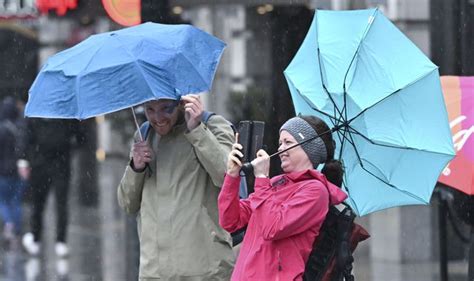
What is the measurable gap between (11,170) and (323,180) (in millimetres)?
7220

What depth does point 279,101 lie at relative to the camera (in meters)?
11.0

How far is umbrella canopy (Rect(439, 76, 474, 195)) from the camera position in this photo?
253 inches

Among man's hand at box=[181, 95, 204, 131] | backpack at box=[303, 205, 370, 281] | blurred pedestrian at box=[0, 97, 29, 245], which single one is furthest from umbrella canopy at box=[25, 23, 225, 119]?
blurred pedestrian at box=[0, 97, 29, 245]

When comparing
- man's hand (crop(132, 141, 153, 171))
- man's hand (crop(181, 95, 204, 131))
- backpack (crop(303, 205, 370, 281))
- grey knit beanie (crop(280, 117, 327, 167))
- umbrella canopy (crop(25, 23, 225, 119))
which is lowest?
backpack (crop(303, 205, 370, 281))

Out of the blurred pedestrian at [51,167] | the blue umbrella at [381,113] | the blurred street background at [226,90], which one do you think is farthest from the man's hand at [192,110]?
the blurred pedestrian at [51,167]

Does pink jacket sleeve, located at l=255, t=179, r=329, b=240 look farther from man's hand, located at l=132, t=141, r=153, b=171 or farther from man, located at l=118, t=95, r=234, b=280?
man's hand, located at l=132, t=141, r=153, b=171

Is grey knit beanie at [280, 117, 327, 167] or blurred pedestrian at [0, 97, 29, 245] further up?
grey knit beanie at [280, 117, 327, 167]

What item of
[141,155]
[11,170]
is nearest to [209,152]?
[141,155]

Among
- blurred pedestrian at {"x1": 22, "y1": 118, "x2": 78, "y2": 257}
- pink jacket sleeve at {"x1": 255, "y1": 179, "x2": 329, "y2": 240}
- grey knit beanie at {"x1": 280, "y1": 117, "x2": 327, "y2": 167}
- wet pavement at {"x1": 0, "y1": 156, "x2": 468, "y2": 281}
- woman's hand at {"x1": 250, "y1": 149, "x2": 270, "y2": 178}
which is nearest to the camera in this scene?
pink jacket sleeve at {"x1": 255, "y1": 179, "x2": 329, "y2": 240}

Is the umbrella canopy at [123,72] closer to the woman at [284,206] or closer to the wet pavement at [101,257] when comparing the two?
the woman at [284,206]

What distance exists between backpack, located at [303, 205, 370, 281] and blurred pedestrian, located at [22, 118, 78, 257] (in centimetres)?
669

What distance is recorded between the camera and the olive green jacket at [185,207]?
567 centimetres

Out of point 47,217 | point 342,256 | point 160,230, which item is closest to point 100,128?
point 47,217

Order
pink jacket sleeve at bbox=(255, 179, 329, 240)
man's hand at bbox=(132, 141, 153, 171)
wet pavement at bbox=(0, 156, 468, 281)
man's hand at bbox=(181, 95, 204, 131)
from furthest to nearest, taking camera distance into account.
Answer: 1. wet pavement at bbox=(0, 156, 468, 281)
2. man's hand at bbox=(132, 141, 153, 171)
3. man's hand at bbox=(181, 95, 204, 131)
4. pink jacket sleeve at bbox=(255, 179, 329, 240)
